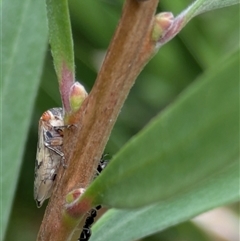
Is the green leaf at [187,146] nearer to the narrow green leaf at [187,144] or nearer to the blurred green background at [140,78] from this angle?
the narrow green leaf at [187,144]

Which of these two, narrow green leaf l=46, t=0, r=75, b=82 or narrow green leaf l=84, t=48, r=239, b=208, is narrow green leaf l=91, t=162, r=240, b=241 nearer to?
narrow green leaf l=84, t=48, r=239, b=208

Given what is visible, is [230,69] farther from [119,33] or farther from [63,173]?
[63,173]

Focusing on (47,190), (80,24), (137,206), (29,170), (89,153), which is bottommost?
(137,206)

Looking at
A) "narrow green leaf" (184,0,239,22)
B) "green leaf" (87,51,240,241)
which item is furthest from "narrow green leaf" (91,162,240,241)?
"narrow green leaf" (184,0,239,22)

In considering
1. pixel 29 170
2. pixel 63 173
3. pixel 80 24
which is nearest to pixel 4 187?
pixel 63 173

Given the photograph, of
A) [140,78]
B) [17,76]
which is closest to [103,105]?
[17,76]
